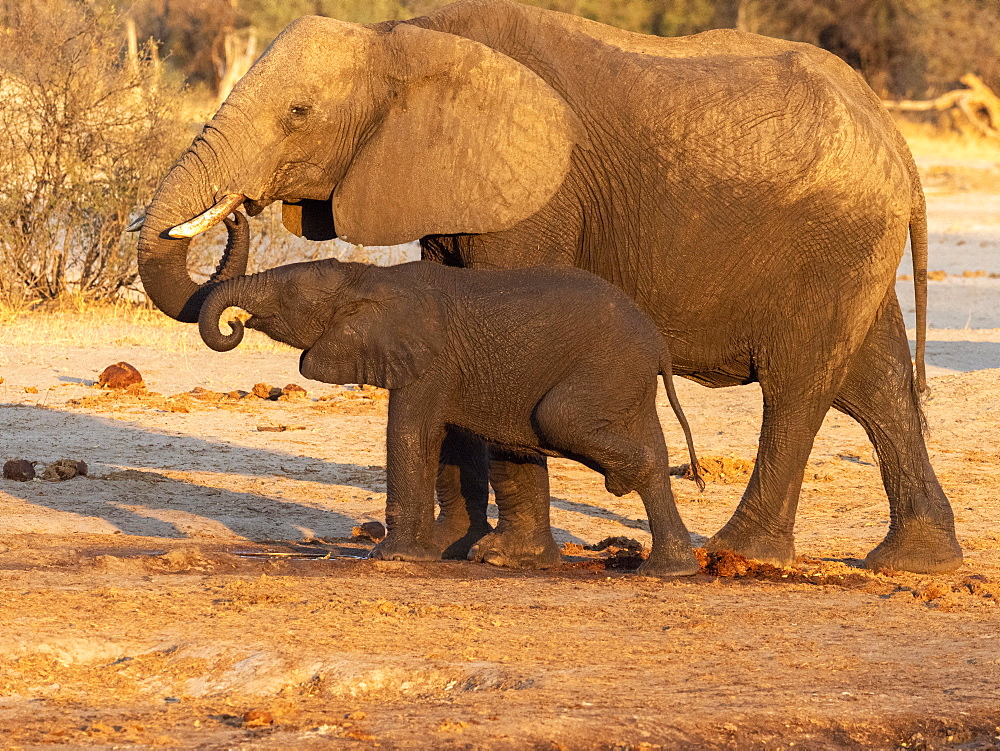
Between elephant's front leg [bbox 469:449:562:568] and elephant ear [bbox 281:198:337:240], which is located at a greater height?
elephant ear [bbox 281:198:337:240]

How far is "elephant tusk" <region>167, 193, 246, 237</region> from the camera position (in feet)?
20.6

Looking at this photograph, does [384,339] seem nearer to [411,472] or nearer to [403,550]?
[411,472]

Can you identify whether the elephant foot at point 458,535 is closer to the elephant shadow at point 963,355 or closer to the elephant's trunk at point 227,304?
the elephant's trunk at point 227,304

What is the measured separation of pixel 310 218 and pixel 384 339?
882 millimetres

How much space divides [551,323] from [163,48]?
36372 mm

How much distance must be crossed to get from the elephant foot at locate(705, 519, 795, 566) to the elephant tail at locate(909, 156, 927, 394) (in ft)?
3.23

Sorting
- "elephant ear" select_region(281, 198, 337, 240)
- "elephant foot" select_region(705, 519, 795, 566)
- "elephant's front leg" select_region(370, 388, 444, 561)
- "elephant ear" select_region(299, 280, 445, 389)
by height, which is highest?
"elephant ear" select_region(281, 198, 337, 240)

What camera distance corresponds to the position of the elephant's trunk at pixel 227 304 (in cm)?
628

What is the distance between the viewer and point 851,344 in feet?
23.4

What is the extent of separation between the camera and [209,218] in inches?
249

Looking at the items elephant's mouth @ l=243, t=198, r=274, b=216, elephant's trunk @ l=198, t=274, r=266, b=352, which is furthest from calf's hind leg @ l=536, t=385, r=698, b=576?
elephant's mouth @ l=243, t=198, r=274, b=216

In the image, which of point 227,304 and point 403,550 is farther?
point 403,550

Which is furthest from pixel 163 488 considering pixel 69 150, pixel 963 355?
pixel 69 150

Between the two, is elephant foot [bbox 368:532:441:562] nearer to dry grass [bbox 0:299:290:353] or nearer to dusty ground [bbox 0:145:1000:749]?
dusty ground [bbox 0:145:1000:749]
